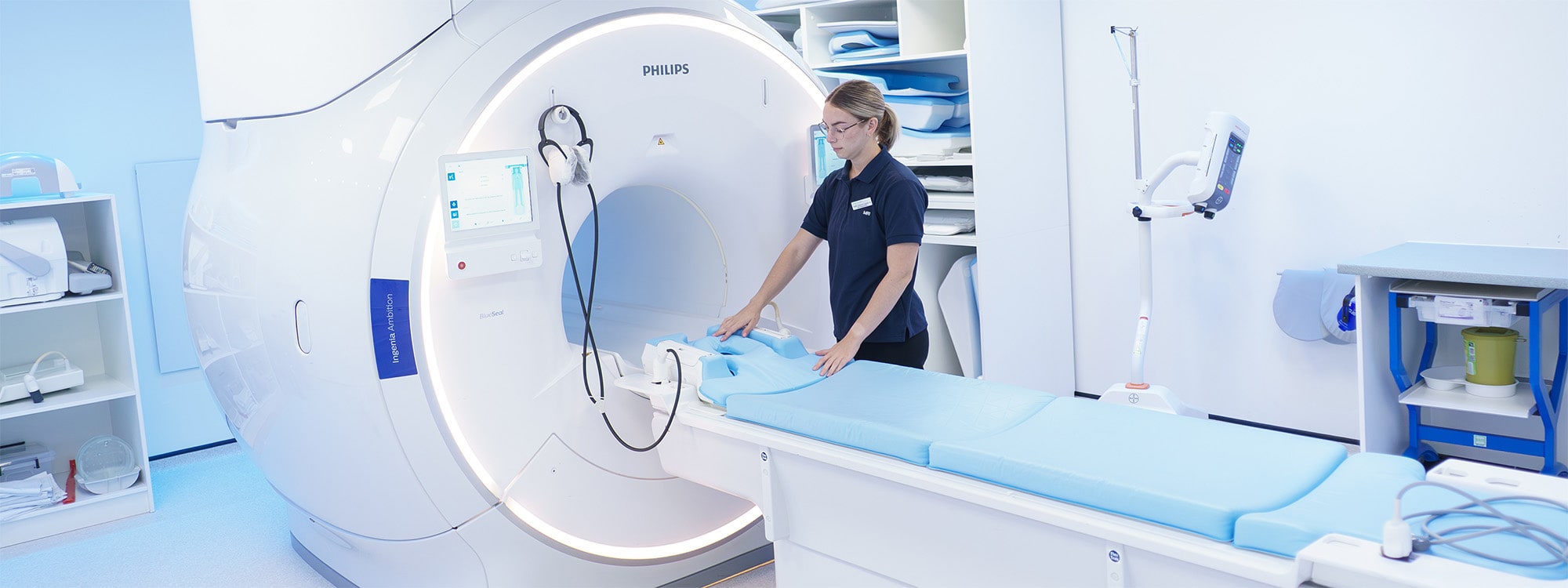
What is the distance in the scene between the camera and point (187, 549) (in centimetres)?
302

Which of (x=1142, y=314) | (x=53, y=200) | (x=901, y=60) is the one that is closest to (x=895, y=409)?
(x=1142, y=314)

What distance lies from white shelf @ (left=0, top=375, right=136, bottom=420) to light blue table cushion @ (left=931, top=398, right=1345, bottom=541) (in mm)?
2767

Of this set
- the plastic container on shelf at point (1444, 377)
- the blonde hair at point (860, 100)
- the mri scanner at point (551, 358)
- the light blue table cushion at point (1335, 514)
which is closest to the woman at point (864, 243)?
the blonde hair at point (860, 100)

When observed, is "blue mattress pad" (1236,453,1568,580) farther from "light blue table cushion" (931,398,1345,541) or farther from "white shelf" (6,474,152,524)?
"white shelf" (6,474,152,524)

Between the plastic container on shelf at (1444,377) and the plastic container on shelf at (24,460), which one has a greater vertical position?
the plastic container on shelf at (1444,377)

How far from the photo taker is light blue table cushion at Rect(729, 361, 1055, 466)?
5.91 feet

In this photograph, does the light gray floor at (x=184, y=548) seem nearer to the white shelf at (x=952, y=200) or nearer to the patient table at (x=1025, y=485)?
the patient table at (x=1025, y=485)

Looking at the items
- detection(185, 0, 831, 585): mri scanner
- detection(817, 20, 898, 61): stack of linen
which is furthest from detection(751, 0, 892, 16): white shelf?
detection(185, 0, 831, 585): mri scanner

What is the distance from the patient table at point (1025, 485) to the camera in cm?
136

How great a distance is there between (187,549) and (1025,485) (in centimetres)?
252

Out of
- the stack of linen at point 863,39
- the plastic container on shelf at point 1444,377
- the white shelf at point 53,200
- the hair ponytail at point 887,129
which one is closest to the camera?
the hair ponytail at point 887,129

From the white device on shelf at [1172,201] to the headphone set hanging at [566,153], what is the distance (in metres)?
1.70

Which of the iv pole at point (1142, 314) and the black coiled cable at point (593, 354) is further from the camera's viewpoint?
the iv pole at point (1142, 314)

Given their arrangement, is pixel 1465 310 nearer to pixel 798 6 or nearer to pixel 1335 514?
pixel 1335 514
